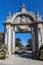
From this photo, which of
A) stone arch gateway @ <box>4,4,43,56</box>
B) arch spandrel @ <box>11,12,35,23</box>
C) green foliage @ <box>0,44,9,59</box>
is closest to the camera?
green foliage @ <box>0,44,9,59</box>

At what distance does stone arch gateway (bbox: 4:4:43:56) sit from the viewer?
51.9 feet

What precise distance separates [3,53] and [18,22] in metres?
3.85

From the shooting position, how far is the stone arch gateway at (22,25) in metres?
15.8

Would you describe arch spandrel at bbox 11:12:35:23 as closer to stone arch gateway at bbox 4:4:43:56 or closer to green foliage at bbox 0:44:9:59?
stone arch gateway at bbox 4:4:43:56

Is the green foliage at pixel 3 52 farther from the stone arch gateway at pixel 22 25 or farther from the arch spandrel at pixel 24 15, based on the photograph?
the arch spandrel at pixel 24 15

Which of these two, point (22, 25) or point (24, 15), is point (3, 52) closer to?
point (22, 25)

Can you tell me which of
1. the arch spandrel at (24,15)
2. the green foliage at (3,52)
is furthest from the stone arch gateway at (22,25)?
the green foliage at (3,52)

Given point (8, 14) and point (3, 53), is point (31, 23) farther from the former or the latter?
point (3, 53)

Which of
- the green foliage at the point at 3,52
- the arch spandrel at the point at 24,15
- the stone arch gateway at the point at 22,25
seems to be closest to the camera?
the green foliage at the point at 3,52

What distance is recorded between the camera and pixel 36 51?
15547mm

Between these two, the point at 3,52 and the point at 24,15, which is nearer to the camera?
the point at 3,52

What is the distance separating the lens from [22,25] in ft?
53.6

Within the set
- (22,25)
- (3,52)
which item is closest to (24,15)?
(22,25)

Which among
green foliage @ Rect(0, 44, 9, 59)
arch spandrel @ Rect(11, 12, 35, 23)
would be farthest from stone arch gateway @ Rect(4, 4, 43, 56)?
green foliage @ Rect(0, 44, 9, 59)
